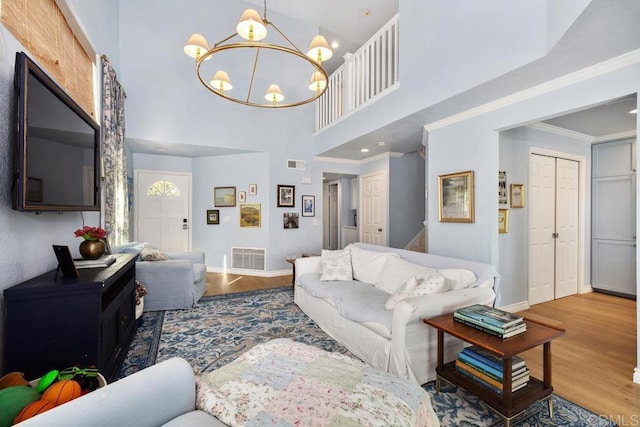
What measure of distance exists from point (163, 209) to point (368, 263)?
4717mm

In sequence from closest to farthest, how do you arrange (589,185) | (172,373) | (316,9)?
(172,373) < (589,185) < (316,9)

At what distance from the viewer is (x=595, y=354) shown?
8.53ft

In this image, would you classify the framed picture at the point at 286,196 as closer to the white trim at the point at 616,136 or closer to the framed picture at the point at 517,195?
the framed picture at the point at 517,195

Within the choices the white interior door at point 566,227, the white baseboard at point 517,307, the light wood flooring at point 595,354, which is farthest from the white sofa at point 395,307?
the white interior door at point 566,227

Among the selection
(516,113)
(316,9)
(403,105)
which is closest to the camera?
(516,113)

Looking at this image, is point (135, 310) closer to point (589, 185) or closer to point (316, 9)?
point (316, 9)

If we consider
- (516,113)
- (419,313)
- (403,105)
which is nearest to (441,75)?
(403,105)

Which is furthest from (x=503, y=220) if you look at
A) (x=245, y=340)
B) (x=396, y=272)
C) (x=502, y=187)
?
(x=245, y=340)

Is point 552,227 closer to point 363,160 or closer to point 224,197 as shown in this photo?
point 363,160

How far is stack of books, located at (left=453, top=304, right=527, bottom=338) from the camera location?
1.72 m

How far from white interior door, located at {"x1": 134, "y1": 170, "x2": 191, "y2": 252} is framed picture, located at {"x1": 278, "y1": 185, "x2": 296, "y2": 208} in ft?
6.73

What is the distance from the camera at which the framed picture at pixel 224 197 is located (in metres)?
6.02

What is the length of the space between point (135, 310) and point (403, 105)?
379cm

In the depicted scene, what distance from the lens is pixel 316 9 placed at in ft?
18.8
